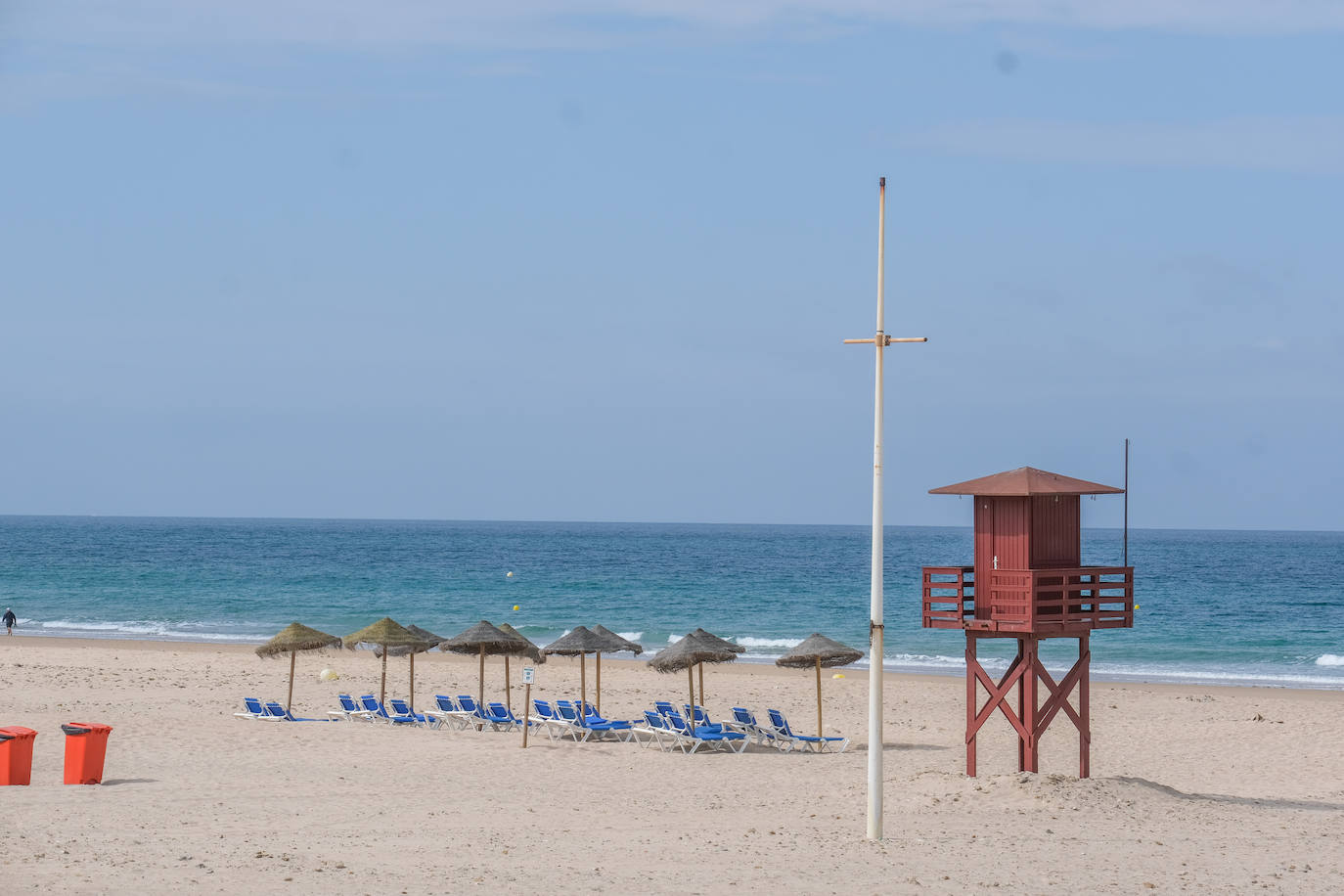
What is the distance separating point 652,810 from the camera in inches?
570

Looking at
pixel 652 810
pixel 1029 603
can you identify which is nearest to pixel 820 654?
pixel 1029 603

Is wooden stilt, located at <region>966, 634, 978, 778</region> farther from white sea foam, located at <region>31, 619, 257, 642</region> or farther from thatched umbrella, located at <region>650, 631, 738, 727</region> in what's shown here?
white sea foam, located at <region>31, 619, 257, 642</region>

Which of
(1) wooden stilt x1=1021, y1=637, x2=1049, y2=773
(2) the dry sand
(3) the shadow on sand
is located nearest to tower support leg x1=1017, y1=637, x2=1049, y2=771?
(1) wooden stilt x1=1021, y1=637, x2=1049, y2=773

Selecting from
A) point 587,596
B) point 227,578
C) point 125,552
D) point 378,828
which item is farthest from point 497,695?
point 125,552

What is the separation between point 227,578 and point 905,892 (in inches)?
2765

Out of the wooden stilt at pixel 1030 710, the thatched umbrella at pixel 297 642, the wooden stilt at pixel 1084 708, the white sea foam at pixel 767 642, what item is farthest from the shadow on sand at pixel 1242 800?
the white sea foam at pixel 767 642

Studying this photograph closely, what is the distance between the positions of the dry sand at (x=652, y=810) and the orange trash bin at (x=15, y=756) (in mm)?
707

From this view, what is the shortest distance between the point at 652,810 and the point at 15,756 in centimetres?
693

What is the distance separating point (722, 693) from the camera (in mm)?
27438

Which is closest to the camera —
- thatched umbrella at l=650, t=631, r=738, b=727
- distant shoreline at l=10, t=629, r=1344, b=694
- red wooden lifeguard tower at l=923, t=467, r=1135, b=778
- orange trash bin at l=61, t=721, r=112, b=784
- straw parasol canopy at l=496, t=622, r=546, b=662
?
orange trash bin at l=61, t=721, r=112, b=784

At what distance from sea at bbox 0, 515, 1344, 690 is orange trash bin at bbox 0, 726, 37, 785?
2387 centimetres

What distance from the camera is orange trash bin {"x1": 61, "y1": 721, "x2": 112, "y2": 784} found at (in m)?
14.5

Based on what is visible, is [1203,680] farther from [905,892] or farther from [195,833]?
[195,833]

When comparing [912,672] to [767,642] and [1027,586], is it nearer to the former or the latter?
[767,642]
